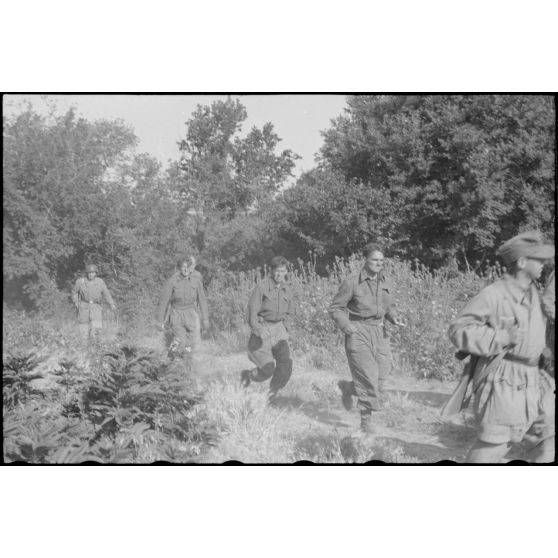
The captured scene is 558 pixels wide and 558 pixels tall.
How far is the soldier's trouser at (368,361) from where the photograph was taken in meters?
5.62

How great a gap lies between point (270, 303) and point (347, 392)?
1.13 meters

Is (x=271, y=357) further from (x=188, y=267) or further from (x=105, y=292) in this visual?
(x=105, y=292)

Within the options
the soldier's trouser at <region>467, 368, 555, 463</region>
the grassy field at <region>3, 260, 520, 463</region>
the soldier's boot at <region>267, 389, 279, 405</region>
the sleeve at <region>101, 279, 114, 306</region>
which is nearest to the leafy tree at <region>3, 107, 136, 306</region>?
the sleeve at <region>101, 279, 114, 306</region>

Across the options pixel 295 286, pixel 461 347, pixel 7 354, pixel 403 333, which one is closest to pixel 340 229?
pixel 295 286

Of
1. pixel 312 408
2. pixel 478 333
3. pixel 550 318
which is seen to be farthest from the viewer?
pixel 312 408

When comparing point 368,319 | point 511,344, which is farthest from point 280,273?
point 511,344

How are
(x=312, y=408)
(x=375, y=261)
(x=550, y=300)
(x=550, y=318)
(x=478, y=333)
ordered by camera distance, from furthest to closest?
(x=312, y=408), (x=375, y=261), (x=550, y=300), (x=550, y=318), (x=478, y=333)

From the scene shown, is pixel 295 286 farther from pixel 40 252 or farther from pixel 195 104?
pixel 40 252

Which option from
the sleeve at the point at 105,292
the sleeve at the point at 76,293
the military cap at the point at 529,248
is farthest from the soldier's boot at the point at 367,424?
the sleeve at the point at 76,293

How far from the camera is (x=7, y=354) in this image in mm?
5727

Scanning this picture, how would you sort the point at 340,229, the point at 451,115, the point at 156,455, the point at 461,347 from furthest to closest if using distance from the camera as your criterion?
1. the point at 340,229
2. the point at 451,115
3. the point at 156,455
4. the point at 461,347

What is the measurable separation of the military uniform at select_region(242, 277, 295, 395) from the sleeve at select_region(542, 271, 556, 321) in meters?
2.44

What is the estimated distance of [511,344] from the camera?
4098mm

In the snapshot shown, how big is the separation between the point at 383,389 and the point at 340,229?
1.61m
